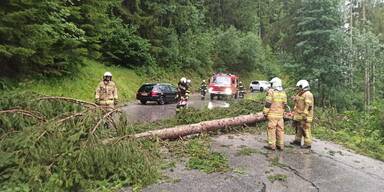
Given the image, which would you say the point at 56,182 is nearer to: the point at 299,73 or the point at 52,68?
the point at 52,68

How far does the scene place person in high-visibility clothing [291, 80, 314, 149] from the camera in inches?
474

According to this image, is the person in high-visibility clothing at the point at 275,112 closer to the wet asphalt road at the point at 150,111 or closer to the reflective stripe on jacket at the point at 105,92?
the reflective stripe on jacket at the point at 105,92

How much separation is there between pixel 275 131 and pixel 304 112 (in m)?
1.03

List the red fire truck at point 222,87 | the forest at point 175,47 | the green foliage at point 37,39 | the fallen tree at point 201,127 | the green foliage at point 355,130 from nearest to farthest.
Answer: the fallen tree at point 201,127 → the green foliage at point 355,130 → the green foliage at point 37,39 → the forest at point 175,47 → the red fire truck at point 222,87

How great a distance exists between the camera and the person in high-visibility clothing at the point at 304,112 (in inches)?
474

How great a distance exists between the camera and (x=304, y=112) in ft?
39.7

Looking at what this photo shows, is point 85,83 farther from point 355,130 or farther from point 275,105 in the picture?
point 275,105

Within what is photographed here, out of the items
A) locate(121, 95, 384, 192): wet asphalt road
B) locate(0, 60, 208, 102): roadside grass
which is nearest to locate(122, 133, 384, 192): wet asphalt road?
locate(121, 95, 384, 192): wet asphalt road

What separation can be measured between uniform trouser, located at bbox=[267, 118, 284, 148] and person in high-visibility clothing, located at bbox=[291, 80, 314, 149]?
2.84 ft

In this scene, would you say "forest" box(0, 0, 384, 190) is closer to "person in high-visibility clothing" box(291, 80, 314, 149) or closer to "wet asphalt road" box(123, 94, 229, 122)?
"person in high-visibility clothing" box(291, 80, 314, 149)

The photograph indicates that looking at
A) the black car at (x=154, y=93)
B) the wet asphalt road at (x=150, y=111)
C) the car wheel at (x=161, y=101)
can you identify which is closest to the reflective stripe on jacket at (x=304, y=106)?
the wet asphalt road at (x=150, y=111)

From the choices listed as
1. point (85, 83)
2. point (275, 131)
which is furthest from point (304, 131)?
point (85, 83)

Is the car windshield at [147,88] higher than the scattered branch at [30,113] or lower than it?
higher

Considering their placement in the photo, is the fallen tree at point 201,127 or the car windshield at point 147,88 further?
the car windshield at point 147,88
